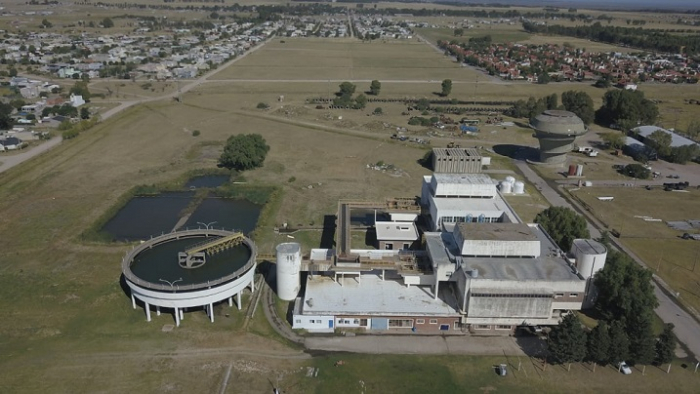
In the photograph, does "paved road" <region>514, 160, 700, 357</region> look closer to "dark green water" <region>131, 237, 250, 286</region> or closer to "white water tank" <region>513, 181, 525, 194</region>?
"white water tank" <region>513, 181, 525, 194</region>

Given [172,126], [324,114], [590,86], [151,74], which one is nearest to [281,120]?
[324,114]

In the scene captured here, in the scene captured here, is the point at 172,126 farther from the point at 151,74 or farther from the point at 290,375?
the point at 290,375

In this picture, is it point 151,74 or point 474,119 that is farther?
point 151,74

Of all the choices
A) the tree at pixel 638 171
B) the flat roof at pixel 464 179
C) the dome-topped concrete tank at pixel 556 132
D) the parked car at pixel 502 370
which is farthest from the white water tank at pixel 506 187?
the parked car at pixel 502 370

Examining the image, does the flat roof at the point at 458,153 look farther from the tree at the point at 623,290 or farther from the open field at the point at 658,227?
the tree at the point at 623,290

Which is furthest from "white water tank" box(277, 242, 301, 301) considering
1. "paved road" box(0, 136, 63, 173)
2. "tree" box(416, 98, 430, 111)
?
"tree" box(416, 98, 430, 111)

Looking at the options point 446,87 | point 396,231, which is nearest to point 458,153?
point 396,231

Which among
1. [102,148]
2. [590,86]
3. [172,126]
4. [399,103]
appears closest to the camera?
[102,148]
